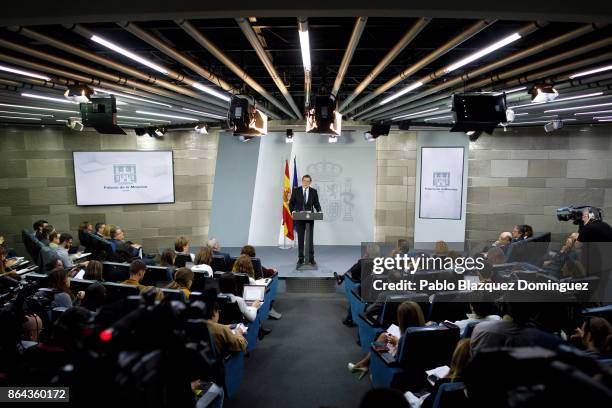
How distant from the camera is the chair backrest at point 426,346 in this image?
2971mm

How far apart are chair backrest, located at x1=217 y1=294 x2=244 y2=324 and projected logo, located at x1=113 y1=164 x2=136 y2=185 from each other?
21.6 feet

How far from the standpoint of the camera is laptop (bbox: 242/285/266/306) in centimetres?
430

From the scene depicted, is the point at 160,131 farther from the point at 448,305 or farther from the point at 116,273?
the point at 448,305

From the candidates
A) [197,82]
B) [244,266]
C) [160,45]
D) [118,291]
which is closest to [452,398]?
[244,266]

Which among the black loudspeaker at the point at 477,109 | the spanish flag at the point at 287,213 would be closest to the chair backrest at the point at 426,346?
the black loudspeaker at the point at 477,109

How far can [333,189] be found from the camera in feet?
30.7

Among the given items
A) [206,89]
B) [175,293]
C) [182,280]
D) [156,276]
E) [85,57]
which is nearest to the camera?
[85,57]

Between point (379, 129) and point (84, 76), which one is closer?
point (84, 76)

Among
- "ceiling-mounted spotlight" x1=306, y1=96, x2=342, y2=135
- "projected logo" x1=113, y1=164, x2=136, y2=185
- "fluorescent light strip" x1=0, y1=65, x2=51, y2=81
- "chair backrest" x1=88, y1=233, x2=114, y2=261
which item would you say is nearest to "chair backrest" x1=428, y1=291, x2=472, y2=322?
"ceiling-mounted spotlight" x1=306, y1=96, x2=342, y2=135

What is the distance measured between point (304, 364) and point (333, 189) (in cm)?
564

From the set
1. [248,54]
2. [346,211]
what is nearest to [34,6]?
[248,54]

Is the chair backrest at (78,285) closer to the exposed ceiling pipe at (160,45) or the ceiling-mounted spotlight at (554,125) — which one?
the exposed ceiling pipe at (160,45)

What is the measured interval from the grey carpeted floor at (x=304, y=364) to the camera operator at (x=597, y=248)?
11.9ft

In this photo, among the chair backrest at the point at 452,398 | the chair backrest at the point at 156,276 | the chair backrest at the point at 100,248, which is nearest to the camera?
the chair backrest at the point at 452,398
